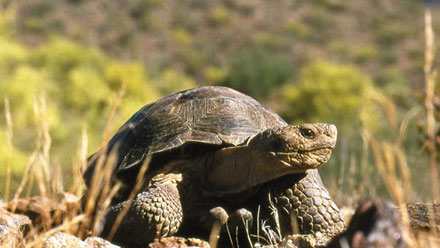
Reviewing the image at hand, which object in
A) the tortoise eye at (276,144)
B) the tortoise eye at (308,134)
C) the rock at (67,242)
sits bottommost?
the rock at (67,242)

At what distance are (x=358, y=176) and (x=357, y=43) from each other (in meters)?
40.4

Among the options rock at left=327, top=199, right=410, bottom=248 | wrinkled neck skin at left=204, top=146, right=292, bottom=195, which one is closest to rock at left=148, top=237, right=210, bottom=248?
wrinkled neck skin at left=204, top=146, right=292, bottom=195

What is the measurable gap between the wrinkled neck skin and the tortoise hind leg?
212mm

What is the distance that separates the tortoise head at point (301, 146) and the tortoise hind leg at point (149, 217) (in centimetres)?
44

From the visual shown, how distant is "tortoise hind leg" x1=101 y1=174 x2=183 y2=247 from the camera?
3.28 metres

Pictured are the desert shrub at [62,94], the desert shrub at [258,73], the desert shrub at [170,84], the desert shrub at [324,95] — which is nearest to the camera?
the desert shrub at [62,94]

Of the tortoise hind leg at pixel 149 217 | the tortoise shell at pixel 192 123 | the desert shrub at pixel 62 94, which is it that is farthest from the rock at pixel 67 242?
the desert shrub at pixel 62 94

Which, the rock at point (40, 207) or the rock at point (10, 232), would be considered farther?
the rock at point (40, 207)

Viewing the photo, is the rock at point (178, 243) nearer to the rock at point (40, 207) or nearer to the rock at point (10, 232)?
the rock at point (10, 232)

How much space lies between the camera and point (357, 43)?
171 ft

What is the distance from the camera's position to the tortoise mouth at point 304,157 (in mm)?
3254

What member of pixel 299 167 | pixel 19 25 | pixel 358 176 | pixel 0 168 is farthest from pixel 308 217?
pixel 19 25

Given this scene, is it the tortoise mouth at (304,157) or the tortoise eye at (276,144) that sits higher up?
the tortoise eye at (276,144)

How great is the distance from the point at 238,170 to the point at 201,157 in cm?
27
